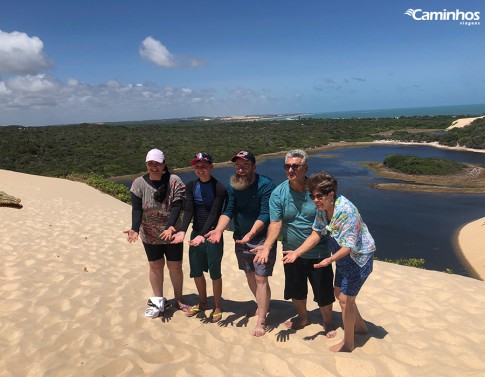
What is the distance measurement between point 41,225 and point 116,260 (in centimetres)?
322

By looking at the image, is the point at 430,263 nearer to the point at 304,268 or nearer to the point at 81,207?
the point at 304,268

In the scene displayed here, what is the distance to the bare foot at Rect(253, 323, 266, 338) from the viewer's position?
361cm

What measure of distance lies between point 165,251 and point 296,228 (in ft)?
4.79

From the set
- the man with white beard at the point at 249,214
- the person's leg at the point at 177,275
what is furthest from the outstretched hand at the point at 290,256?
the person's leg at the point at 177,275

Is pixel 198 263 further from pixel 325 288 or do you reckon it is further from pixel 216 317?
pixel 325 288

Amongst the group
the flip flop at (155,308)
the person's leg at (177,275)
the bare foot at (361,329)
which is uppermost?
the person's leg at (177,275)

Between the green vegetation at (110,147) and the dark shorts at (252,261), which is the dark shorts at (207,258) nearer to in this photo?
the dark shorts at (252,261)

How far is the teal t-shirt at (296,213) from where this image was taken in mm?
3250

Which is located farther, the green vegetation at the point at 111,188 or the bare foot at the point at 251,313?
the green vegetation at the point at 111,188

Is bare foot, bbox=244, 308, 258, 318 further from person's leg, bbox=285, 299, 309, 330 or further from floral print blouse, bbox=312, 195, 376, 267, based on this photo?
floral print blouse, bbox=312, 195, 376, 267

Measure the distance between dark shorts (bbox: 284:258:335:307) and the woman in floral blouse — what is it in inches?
→ 5.7

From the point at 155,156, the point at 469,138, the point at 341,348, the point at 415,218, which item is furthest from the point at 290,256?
the point at 469,138

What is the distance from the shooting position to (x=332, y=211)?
3016mm

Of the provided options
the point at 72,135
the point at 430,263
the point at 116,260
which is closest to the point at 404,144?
the point at 430,263
